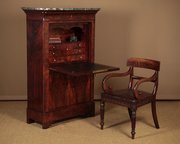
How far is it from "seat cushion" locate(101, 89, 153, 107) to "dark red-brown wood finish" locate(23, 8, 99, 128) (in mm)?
519

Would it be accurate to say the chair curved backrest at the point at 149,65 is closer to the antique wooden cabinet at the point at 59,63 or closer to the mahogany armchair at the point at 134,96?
the mahogany armchair at the point at 134,96

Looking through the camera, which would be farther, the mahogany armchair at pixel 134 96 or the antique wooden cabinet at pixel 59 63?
the antique wooden cabinet at pixel 59 63

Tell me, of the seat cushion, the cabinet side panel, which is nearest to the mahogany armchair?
the seat cushion

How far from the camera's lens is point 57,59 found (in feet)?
14.2

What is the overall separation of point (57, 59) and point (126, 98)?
3.16 feet

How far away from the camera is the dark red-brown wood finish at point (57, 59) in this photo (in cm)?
414

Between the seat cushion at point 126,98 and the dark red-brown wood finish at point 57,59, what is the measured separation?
1.70 feet

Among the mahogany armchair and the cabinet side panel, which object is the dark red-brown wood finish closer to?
the cabinet side panel

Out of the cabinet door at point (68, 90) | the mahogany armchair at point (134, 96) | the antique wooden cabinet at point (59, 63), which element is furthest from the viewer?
the cabinet door at point (68, 90)

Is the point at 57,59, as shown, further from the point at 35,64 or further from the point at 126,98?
the point at 126,98

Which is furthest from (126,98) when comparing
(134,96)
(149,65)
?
(149,65)

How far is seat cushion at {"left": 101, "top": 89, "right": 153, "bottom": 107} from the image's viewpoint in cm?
395

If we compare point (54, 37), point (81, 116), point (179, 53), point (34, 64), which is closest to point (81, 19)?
point (54, 37)

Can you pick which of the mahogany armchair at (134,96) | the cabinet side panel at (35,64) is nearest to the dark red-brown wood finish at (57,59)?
the cabinet side panel at (35,64)
